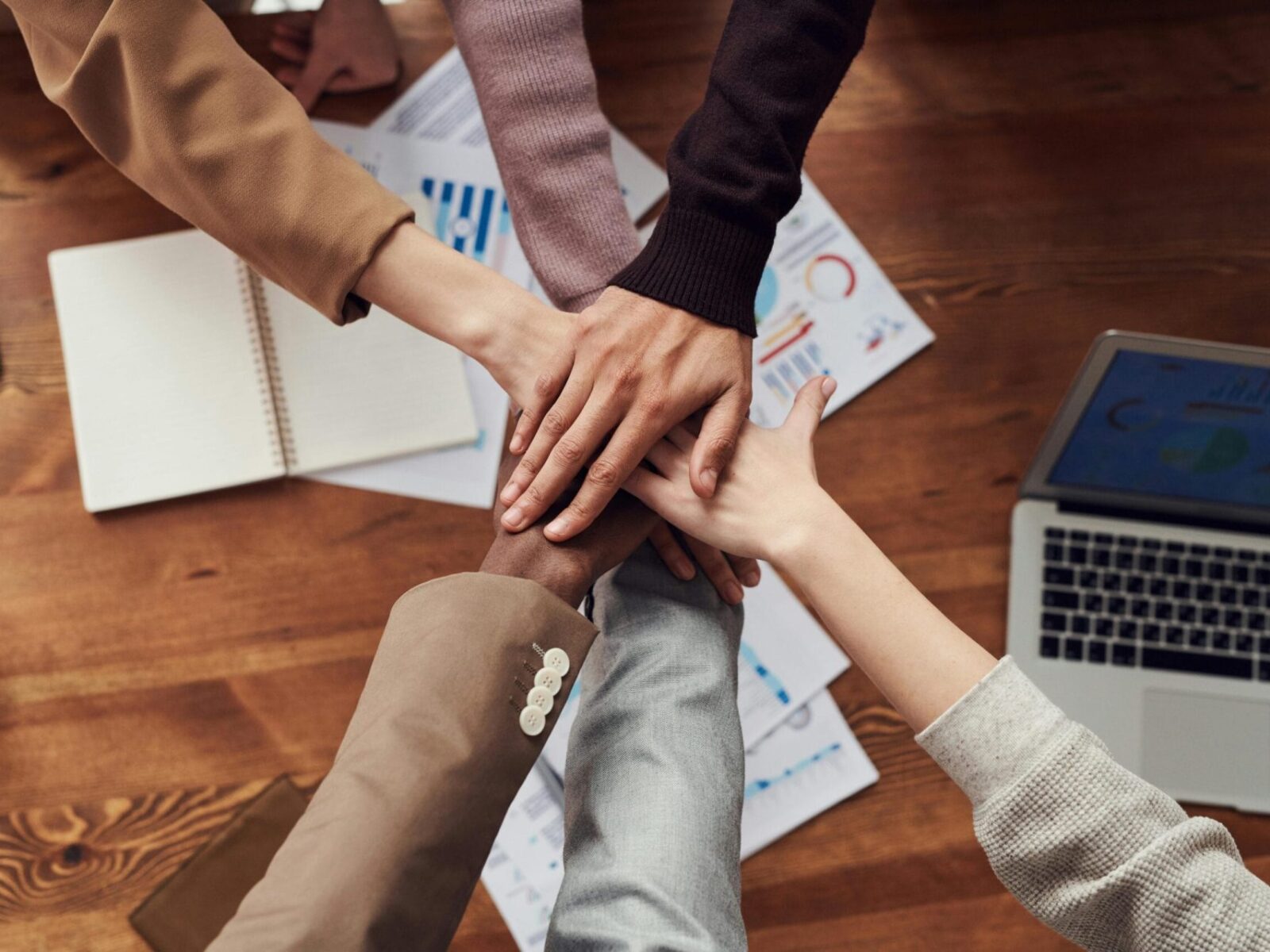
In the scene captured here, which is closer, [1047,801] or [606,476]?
[1047,801]

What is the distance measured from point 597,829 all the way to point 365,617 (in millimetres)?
360

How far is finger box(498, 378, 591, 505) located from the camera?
2.71ft

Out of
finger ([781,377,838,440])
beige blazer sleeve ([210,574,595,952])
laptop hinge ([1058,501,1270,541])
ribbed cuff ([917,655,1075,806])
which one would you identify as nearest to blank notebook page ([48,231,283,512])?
beige blazer sleeve ([210,574,595,952])

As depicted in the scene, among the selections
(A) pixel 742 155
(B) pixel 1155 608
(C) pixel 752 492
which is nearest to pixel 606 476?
(C) pixel 752 492

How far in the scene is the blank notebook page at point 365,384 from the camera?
38.3 inches

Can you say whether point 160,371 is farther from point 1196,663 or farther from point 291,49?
point 1196,663

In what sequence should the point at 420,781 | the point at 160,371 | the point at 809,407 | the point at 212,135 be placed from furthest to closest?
the point at 160,371
the point at 809,407
the point at 212,135
the point at 420,781

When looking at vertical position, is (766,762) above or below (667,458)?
below

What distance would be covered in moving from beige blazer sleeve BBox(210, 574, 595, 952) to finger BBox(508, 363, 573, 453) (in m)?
0.17

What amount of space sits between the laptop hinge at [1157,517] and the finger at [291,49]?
0.85 m

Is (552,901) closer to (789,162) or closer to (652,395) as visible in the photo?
(652,395)

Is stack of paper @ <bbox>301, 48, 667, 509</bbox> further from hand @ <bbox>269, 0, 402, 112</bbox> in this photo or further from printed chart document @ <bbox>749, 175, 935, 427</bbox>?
printed chart document @ <bbox>749, 175, 935, 427</bbox>

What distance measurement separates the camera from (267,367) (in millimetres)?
984

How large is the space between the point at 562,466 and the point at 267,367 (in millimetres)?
357
